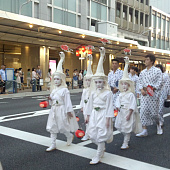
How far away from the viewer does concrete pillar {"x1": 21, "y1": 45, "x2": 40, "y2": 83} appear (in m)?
24.4

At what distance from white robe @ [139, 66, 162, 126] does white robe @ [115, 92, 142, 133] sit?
80 centimetres

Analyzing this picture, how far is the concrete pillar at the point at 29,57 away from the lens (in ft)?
80.1

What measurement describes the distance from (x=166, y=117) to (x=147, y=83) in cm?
338

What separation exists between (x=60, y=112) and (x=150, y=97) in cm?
245

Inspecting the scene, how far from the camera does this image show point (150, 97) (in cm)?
637

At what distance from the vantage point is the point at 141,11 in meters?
43.4

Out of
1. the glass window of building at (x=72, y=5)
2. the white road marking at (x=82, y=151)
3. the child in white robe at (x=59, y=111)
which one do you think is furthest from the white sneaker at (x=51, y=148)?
the glass window of building at (x=72, y=5)

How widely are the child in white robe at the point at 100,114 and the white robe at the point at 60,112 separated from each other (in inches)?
23.1

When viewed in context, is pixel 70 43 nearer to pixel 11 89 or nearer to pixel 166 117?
pixel 11 89

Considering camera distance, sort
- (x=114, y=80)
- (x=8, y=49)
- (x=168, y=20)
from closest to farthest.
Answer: (x=114, y=80) < (x=8, y=49) < (x=168, y=20)

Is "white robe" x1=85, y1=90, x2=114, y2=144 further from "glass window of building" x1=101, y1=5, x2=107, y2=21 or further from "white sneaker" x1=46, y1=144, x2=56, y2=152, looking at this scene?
"glass window of building" x1=101, y1=5, x2=107, y2=21

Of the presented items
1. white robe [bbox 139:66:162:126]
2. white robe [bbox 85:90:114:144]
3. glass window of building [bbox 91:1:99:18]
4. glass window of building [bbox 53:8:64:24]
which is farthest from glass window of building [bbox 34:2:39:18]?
white robe [bbox 85:90:114:144]

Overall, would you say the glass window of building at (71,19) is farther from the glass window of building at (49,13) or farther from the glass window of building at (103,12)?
the glass window of building at (103,12)

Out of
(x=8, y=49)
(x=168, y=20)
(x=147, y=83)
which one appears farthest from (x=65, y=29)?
(x=168, y=20)
